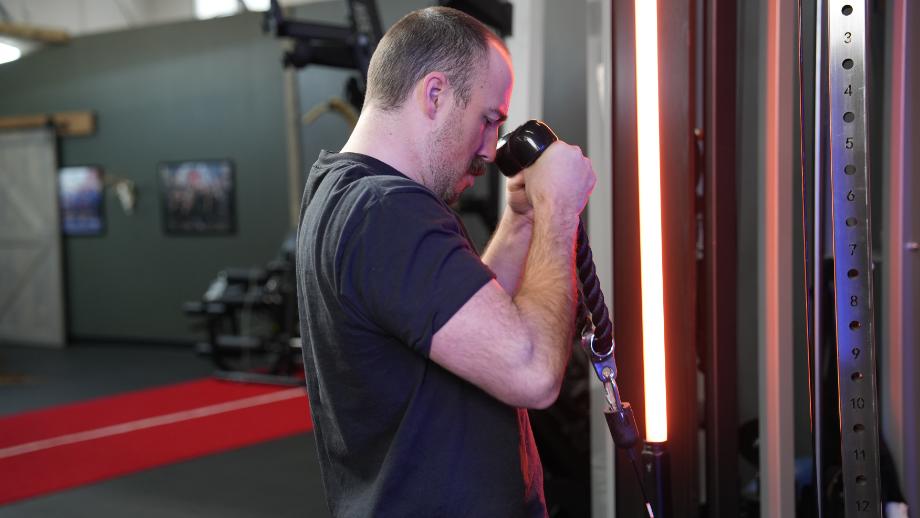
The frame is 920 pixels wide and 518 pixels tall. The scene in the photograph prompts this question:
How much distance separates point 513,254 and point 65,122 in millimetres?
9205

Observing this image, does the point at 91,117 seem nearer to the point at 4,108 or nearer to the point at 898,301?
the point at 4,108

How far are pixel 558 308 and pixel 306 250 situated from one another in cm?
36

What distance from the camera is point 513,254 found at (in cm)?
129

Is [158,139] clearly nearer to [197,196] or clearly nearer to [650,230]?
[197,196]

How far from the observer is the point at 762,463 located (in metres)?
1.42

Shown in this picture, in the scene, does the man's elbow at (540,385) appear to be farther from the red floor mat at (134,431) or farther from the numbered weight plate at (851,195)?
the red floor mat at (134,431)

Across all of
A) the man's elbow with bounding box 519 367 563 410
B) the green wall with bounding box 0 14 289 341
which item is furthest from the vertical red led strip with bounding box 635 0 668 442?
the green wall with bounding box 0 14 289 341

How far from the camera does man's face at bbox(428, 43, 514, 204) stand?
1.04 meters

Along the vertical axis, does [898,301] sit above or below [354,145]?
below

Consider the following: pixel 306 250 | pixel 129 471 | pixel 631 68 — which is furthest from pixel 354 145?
pixel 129 471

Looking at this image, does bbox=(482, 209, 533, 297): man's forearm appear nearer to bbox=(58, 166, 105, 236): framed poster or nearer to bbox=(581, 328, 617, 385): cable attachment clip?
bbox=(581, 328, 617, 385): cable attachment clip

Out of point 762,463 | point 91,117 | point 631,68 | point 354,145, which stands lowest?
point 762,463

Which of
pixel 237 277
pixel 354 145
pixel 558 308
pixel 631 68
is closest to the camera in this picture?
pixel 558 308

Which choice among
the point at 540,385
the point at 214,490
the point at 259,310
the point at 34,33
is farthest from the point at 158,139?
the point at 540,385
